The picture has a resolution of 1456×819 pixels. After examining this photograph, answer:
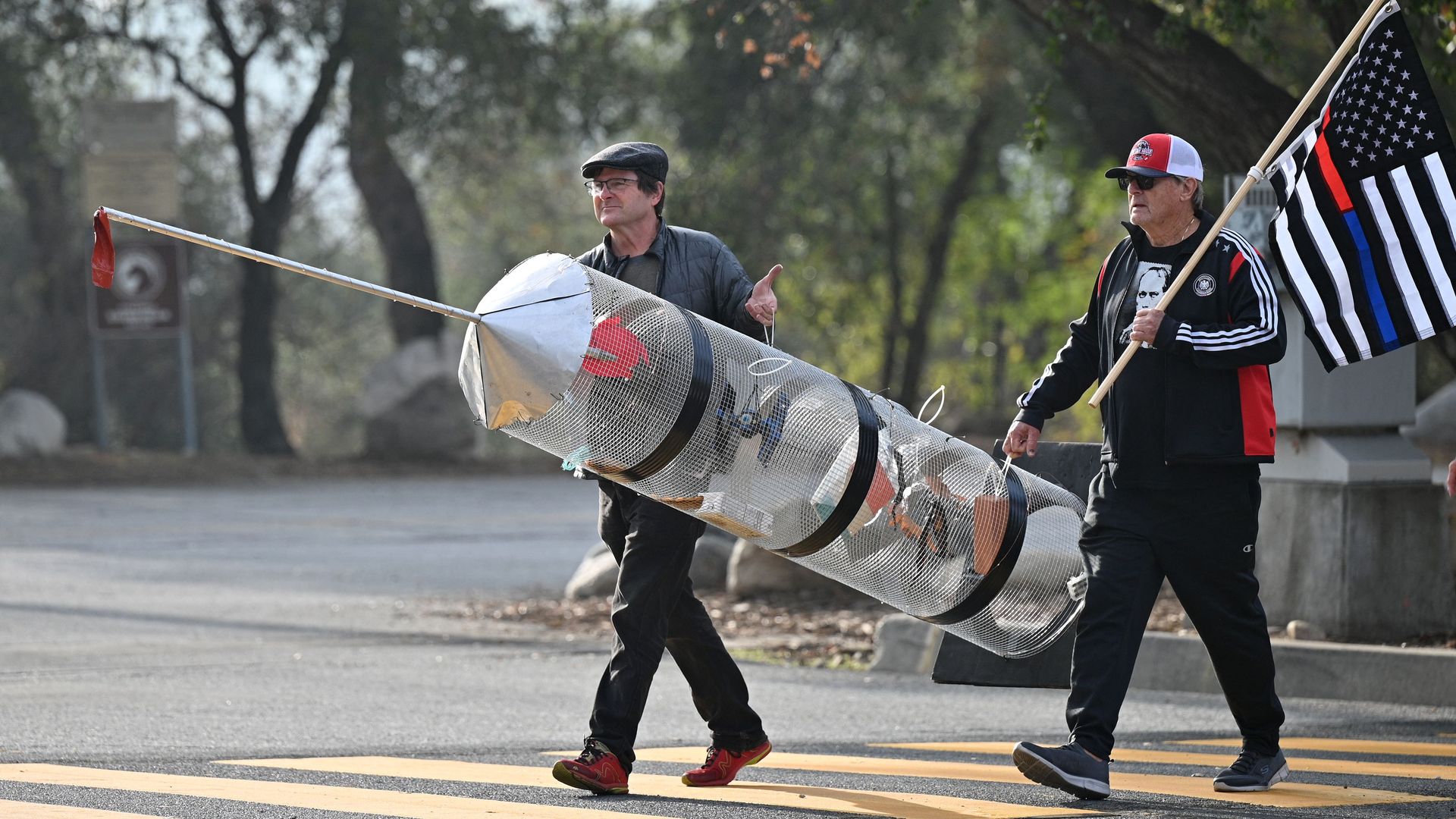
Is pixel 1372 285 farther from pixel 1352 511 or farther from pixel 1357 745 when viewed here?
pixel 1352 511

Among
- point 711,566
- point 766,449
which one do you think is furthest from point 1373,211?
point 711,566

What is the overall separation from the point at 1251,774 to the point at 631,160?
100 inches

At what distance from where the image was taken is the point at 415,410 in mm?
27328

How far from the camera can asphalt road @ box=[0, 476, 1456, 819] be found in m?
5.41

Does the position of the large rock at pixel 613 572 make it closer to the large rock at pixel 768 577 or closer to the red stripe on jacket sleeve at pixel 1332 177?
the large rock at pixel 768 577

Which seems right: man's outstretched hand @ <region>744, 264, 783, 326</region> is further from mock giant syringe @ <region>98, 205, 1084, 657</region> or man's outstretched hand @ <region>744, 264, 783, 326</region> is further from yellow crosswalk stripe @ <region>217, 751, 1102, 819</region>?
yellow crosswalk stripe @ <region>217, 751, 1102, 819</region>

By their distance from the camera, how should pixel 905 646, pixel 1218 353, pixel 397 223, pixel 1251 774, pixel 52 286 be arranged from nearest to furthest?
pixel 1218 353
pixel 1251 774
pixel 905 646
pixel 397 223
pixel 52 286

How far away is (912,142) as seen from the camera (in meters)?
32.2

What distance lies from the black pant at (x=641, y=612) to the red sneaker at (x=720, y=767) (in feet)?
0.07

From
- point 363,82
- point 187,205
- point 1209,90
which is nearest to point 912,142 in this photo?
point 363,82

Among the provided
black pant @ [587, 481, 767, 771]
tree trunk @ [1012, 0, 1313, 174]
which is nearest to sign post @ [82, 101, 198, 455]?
tree trunk @ [1012, 0, 1313, 174]

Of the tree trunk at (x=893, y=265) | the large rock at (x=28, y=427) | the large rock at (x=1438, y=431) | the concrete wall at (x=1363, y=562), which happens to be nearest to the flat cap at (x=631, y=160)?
the concrete wall at (x=1363, y=562)

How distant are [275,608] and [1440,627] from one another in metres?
6.37

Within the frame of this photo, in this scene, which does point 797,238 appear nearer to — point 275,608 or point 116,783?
point 275,608
